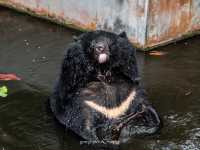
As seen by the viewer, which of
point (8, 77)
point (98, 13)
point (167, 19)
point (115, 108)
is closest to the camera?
point (115, 108)

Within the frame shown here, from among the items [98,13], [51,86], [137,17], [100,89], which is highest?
[98,13]

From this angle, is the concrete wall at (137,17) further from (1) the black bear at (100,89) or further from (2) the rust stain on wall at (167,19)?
(1) the black bear at (100,89)

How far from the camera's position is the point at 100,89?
7059 mm

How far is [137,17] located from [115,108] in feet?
9.32

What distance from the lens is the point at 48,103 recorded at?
25.5 ft

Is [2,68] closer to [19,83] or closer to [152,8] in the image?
[19,83]

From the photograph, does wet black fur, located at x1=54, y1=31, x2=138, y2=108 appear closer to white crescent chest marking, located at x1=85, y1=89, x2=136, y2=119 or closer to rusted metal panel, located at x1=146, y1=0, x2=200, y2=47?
white crescent chest marking, located at x1=85, y1=89, x2=136, y2=119

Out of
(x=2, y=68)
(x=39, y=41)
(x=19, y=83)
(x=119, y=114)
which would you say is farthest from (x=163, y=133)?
(x=39, y=41)

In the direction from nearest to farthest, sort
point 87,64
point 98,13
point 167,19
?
point 87,64, point 167,19, point 98,13

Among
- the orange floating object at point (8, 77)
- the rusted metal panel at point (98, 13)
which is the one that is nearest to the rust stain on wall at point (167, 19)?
the rusted metal panel at point (98, 13)

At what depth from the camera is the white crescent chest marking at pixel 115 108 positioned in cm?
702

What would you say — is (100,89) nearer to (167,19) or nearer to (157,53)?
(157,53)

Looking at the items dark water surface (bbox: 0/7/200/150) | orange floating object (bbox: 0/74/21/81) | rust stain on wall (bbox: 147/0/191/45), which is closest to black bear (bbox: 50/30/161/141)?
dark water surface (bbox: 0/7/200/150)

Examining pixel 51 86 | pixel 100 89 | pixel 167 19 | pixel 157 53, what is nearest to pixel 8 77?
pixel 51 86
